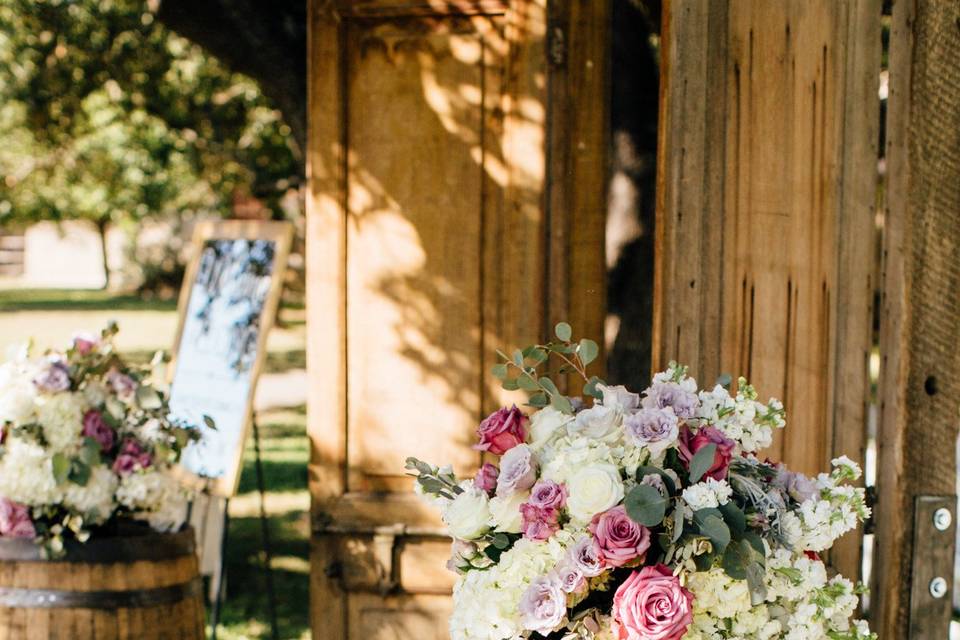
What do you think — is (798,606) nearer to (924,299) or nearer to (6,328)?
(924,299)

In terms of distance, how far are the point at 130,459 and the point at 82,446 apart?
148mm

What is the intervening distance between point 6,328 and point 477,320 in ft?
53.5

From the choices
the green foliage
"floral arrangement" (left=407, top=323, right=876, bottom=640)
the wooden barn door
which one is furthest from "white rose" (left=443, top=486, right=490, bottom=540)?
the green foliage

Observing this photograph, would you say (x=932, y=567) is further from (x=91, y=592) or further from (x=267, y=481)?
(x=267, y=481)

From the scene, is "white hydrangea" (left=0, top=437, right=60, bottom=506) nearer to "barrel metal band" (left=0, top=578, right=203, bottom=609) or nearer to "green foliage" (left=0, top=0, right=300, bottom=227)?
"barrel metal band" (left=0, top=578, right=203, bottom=609)

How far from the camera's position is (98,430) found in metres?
3.42

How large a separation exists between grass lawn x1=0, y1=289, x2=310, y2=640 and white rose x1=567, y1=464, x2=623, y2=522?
8.55 ft

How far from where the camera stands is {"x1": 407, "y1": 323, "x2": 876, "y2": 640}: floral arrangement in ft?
6.01

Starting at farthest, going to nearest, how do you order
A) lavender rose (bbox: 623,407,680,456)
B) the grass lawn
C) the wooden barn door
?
the grass lawn
the wooden barn door
lavender rose (bbox: 623,407,680,456)

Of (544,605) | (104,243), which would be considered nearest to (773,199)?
(544,605)

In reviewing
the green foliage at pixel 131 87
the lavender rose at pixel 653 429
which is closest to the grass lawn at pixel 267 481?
the green foliage at pixel 131 87

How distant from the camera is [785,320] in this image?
275cm

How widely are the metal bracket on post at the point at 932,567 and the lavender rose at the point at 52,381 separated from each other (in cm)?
251

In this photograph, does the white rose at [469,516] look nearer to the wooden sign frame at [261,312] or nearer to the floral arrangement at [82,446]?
the floral arrangement at [82,446]
